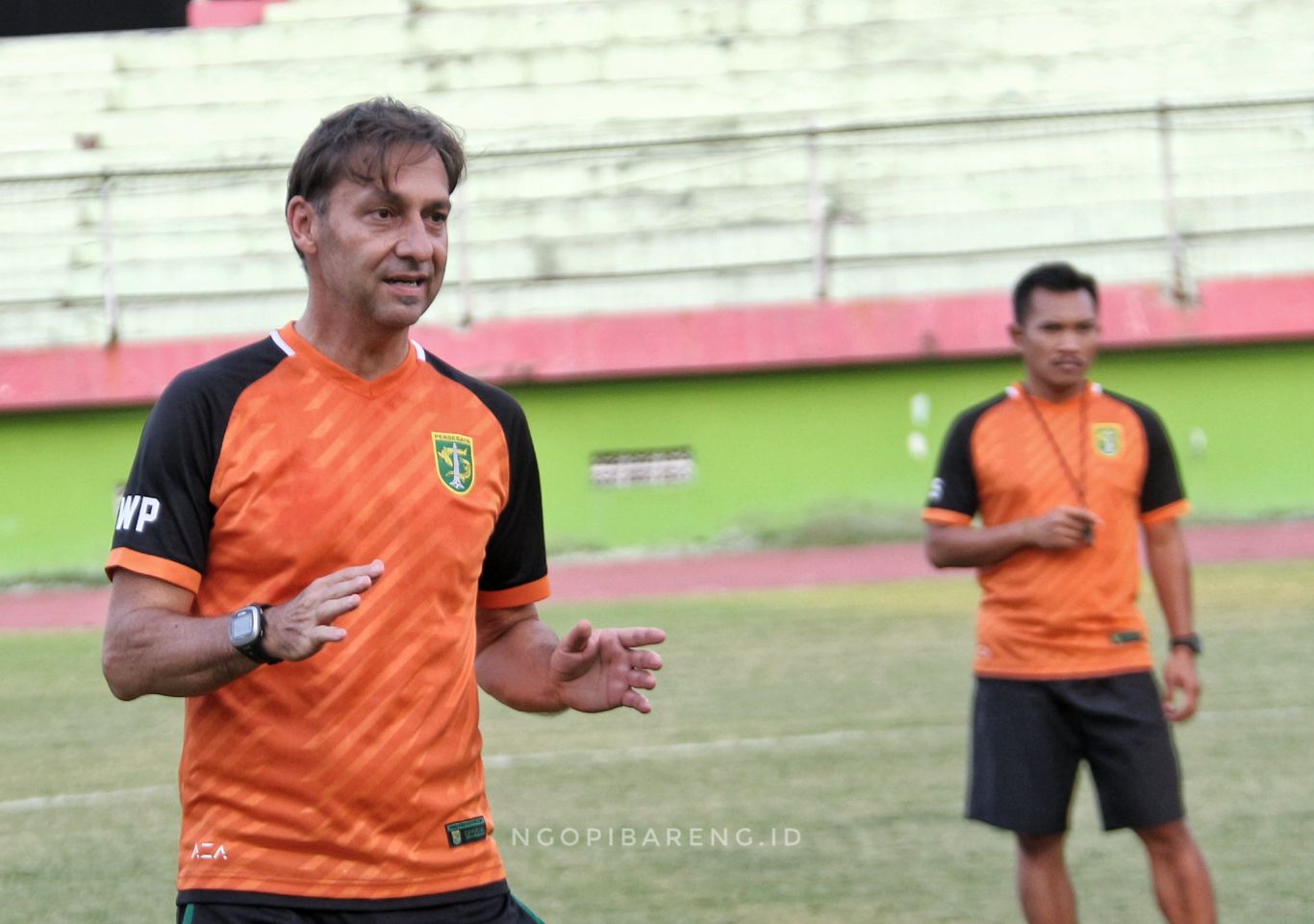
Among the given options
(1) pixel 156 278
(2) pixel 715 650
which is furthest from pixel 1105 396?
(1) pixel 156 278

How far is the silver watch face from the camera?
113 inches

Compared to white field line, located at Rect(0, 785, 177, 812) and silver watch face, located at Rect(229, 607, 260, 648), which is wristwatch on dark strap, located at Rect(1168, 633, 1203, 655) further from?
white field line, located at Rect(0, 785, 177, 812)

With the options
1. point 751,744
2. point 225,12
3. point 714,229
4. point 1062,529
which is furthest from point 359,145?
point 225,12

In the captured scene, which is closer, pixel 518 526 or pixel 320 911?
pixel 320 911

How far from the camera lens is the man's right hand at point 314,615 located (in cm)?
281

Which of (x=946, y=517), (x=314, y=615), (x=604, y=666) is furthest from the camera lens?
(x=946, y=517)

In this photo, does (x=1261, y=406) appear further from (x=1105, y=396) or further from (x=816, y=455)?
(x=1105, y=396)

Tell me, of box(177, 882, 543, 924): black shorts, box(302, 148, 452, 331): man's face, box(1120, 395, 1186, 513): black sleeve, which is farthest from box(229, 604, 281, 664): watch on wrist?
box(1120, 395, 1186, 513): black sleeve

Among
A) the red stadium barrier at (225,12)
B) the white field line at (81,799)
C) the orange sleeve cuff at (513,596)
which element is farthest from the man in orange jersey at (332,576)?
the red stadium barrier at (225,12)

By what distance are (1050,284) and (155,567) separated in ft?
11.4

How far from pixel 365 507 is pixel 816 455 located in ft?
37.8

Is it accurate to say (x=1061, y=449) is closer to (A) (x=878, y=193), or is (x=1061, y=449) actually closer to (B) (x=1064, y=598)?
(B) (x=1064, y=598)

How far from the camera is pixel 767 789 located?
303 inches

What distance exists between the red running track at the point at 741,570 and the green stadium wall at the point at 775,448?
26 cm
